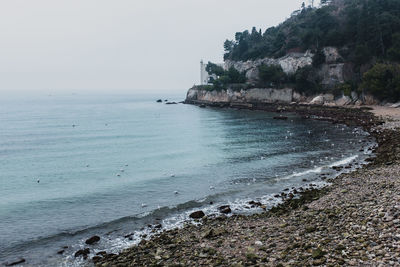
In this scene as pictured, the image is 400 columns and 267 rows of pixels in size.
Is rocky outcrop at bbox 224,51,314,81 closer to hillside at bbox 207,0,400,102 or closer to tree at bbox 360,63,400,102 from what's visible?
hillside at bbox 207,0,400,102

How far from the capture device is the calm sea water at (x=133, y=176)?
64.0 feet

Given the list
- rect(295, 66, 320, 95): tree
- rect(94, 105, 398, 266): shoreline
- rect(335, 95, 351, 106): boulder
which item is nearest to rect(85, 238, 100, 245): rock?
rect(94, 105, 398, 266): shoreline

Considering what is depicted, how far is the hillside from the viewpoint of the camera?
233 feet

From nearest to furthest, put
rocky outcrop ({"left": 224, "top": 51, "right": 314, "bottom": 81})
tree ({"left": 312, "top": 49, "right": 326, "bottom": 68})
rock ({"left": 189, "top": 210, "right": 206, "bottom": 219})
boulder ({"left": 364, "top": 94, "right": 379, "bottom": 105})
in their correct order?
rock ({"left": 189, "top": 210, "right": 206, "bottom": 219}) → boulder ({"left": 364, "top": 94, "right": 379, "bottom": 105}) → tree ({"left": 312, "top": 49, "right": 326, "bottom": 68}) → rocky outcrop ({"left": 224, "top": 51, "right": 314, "bottom": 81})

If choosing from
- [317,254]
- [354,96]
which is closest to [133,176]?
[317,254]

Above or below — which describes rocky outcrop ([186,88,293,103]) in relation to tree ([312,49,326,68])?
below

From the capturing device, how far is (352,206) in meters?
16.5

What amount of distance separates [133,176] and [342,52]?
250 feet

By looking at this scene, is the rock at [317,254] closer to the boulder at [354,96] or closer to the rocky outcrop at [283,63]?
the boulder at [354,96]

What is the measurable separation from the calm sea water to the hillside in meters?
22.4

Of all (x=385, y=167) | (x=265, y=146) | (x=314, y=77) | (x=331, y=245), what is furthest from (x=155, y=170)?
(x=314, y=77)

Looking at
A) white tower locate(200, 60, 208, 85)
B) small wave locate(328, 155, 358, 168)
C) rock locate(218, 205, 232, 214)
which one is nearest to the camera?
rock locate(218, 205, 232, 214)

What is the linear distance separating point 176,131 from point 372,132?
31387mm

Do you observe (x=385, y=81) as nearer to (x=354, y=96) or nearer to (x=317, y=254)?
(x=354, y=96)
